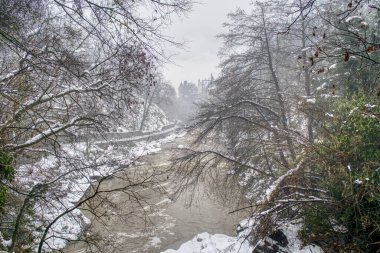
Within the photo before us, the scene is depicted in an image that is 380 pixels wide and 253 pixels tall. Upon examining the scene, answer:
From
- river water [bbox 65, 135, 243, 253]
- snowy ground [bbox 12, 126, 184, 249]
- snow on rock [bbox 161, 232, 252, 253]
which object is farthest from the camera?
river water [bbox 65, 135, 243, 253]

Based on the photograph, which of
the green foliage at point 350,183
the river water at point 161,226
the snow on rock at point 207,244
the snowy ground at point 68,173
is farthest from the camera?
the river water at point 161,226

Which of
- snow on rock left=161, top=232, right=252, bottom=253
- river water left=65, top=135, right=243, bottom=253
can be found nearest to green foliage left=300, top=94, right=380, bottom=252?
river water left=65, top=135, right=243, bottom=253

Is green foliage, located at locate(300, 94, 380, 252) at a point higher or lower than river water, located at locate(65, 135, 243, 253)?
higher

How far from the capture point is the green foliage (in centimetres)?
590

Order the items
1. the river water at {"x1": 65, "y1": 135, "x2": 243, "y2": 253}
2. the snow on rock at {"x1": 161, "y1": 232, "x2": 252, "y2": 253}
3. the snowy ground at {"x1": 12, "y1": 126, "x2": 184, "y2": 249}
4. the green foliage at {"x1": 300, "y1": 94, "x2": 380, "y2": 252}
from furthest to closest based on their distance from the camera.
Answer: the river water at {"x1": 65, "y1": 135, "x2": 243, "y2": 253}, the snow on rock at {"x1": 161, "y1": 232, "x2": 252, "y2": 253}, the snowy ground at {"x1": 12, "y1": 126, "x2": 184, "y2": 249}, the green foliage at {"x1": 300, "y1": 94, "x2": 380, "y2": 252}

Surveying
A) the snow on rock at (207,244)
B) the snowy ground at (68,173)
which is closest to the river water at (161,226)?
the snow on rock at (207,244)

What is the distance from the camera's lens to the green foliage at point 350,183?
590 centimetres

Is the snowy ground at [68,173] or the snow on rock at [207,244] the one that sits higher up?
the snowy ground at [68,173]

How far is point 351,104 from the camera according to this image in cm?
764

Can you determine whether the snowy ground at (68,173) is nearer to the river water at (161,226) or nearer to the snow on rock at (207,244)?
the river water at (161,226)

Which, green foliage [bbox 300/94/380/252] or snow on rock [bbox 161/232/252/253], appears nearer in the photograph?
green foliage [bbox 300/94/380/252]

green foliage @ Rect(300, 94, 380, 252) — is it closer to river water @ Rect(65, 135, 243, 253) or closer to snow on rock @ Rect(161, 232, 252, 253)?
river water @ Rect(65, 135, 243, 253)

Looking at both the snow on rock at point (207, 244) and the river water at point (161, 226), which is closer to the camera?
the snow on rock at point (207, 244)

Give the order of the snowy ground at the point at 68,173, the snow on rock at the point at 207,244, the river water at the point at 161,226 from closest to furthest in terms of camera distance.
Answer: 1. the snowy ground at the point at 68,173
2. the snow on rock at the point at 207,244
3. the river water at the point at 161,226
